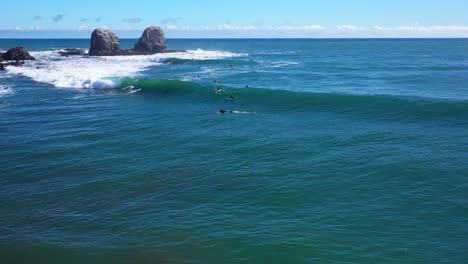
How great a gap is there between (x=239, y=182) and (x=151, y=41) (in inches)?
3483

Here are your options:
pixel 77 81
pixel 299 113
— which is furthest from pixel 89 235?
pixel 77 81

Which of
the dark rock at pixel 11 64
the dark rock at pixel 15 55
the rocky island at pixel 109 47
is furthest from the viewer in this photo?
the rocky island at pixel 109 47

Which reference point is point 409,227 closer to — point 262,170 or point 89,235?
point 262,170

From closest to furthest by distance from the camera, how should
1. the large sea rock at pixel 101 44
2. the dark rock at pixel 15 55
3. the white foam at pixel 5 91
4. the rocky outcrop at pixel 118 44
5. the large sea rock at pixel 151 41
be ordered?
1. the white foam at pixel 5 91
2. the dark rock at pixel 15 55
3. the large sea rock at pixel 101 44
4. the rocky outcrop at pixel 118 44
5. the large sea rock at pixel 151 41

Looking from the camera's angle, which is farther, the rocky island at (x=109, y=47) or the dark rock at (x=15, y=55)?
the rocky island at (x=109, y=47)

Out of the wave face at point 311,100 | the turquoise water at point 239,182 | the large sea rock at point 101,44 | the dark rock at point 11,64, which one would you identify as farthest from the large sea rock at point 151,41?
the turquoise water at point 239,182

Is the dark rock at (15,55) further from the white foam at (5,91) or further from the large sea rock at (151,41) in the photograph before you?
the white foam at (5,91)

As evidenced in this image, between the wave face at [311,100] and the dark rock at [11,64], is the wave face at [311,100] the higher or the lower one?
the lower one

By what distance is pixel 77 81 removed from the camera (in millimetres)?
48188

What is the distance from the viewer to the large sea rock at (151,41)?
99375mm

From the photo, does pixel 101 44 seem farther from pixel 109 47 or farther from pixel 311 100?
pixel 311 100

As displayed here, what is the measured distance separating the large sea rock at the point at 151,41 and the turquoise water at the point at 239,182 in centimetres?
6690

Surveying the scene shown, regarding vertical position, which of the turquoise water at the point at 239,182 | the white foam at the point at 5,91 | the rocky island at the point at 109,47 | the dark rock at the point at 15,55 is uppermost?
the rocky island at the point at 109,47

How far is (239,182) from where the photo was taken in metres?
17.5
